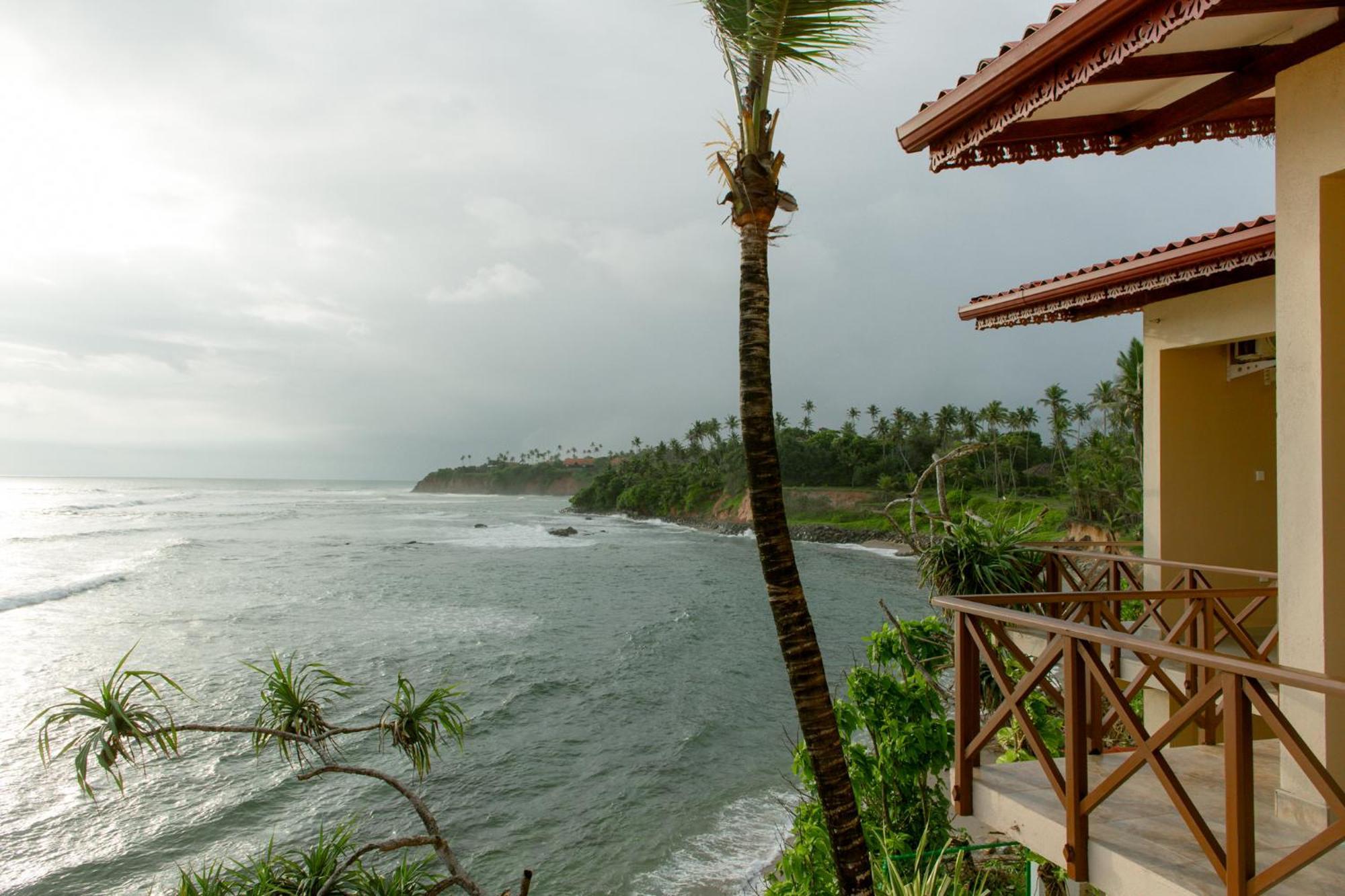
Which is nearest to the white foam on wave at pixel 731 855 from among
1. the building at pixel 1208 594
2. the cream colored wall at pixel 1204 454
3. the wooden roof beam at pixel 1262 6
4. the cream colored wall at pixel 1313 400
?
the building at pixel 1208 594

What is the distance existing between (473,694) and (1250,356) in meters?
14.7

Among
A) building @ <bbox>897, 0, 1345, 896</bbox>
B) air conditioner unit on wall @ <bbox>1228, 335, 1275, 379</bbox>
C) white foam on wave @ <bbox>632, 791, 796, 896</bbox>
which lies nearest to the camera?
building @ <bbox>897, 0, 1345, 896</bbox>

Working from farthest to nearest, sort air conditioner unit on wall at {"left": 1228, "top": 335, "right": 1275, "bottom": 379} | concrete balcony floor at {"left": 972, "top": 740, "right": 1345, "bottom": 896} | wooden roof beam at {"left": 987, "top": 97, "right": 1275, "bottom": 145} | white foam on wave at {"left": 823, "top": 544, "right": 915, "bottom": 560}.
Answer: white foam on wave at {"left": 823, "top": 544, "right": 915, "bottom": 560} → air conditioner unit on wall at {"left": 1228, "top": 335, "right": 1275, "bottom": 379} → wooden roof beam at {"left": 987, "top": 97, "right": 1275, "bottom": 145} → concrete balcony floor at {"left": 972, "top": 740, "right": 1345, "bottom": 896}

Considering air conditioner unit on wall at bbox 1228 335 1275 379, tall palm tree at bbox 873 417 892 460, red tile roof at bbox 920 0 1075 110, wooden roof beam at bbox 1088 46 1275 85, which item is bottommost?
air conditioner unit on wall at bbox 1228 335 1275 379

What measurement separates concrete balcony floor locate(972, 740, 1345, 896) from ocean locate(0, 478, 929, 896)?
495 centimetres

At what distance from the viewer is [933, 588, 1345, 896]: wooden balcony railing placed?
2.35m

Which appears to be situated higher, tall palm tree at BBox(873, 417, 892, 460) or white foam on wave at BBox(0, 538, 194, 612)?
tall palm tree at BBox(873, 417, 892, 460)

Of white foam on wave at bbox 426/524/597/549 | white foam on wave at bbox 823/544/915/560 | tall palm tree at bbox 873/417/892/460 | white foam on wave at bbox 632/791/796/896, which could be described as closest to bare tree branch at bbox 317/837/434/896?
white foam on wave at bbox 632/791/796/896

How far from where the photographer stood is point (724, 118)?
4301 mm

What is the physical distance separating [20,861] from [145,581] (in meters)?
25.9

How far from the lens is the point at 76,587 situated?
29656mm

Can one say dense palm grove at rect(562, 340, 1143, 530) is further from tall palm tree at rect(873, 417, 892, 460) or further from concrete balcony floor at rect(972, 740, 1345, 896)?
concrete balcony floor at rect(972, 740, 1345, 896)

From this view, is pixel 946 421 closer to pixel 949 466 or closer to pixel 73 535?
pixel 949 466

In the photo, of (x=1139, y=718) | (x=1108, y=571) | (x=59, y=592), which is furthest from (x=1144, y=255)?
(x=59, y=592)
